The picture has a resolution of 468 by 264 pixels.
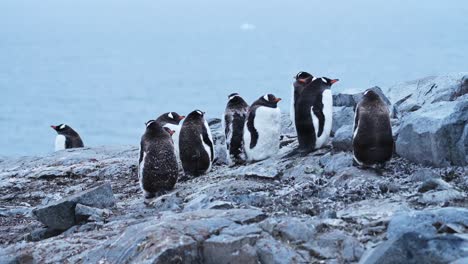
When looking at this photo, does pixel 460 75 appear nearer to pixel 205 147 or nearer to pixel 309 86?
pixel 309 86

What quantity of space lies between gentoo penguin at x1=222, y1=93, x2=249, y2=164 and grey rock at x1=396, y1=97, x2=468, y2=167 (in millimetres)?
2596

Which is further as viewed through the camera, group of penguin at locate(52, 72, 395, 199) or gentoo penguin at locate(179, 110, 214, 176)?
gentoo penguin at locate(179, 110, 214, 176)

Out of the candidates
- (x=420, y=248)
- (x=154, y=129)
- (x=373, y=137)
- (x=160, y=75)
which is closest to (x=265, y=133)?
(x=154, y=129)

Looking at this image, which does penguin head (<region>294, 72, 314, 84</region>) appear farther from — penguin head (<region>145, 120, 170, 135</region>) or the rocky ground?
penguin head (<region>145, 120, 170, 135</region>)

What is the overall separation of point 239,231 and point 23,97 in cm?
12159

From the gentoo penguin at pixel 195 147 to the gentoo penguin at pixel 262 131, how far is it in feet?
1.61

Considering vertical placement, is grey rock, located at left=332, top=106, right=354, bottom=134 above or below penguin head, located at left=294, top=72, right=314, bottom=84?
below

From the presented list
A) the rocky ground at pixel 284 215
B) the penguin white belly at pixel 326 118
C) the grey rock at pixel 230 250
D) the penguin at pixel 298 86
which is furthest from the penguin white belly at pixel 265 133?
the grey rock at pixel 230 250

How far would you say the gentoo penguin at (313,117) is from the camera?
878 cm

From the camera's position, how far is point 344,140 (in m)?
8.24

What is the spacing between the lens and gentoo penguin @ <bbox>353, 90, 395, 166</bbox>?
7219mm

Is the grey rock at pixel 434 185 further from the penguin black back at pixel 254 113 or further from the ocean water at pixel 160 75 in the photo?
the ocean water at pixel 160 75

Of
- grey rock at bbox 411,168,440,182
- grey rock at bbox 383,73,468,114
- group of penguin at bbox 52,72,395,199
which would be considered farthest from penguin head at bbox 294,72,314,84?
grey rock at bbox 411,168,440,182

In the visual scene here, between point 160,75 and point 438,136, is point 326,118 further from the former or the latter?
point 160,75
